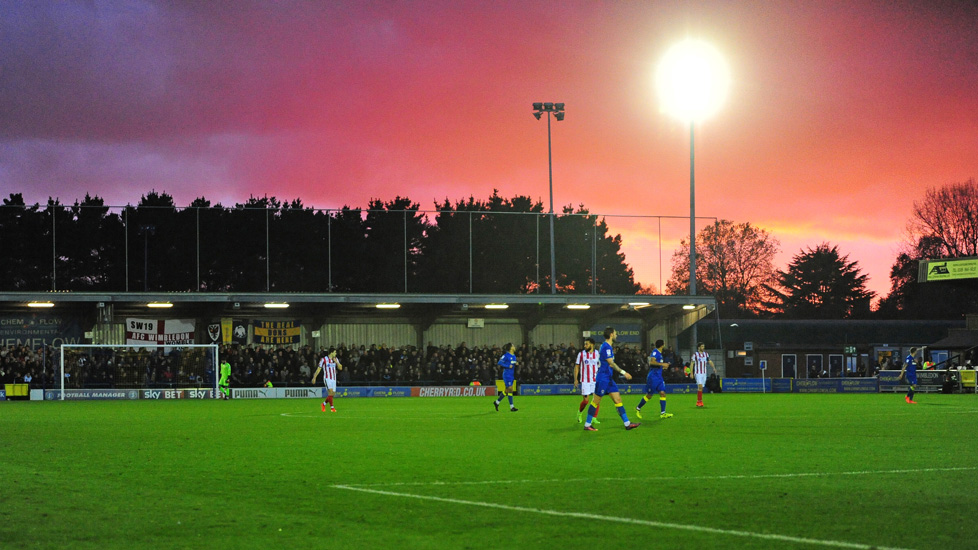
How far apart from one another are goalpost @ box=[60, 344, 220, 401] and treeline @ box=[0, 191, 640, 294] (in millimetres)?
6180

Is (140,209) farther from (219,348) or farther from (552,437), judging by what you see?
(552,437)

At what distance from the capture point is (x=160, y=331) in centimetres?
4503

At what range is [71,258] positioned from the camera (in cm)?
4844

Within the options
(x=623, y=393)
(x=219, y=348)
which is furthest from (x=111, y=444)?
(x=623, y=393)

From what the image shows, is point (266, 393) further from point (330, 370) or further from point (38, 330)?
point (330, 370)

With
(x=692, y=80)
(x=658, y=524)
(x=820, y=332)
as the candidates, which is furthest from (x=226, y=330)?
(x=820, y=332)

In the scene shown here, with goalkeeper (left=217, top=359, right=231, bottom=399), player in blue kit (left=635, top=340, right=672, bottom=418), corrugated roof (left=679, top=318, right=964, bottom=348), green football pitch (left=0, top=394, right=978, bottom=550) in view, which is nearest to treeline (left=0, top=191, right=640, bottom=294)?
goalkeeper (left=217, top=359, right=231, bottom=399)

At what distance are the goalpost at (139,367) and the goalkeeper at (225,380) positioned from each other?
153 cm

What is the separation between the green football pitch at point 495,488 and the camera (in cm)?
714

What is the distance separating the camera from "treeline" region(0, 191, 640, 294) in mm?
47812

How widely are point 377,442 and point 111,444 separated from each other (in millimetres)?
4445

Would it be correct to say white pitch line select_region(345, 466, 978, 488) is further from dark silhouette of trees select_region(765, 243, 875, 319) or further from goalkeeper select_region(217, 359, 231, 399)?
dark silhouette of trees select_region(765, 243, 875, 319)

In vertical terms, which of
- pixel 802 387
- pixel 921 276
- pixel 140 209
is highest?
pixel 140 209

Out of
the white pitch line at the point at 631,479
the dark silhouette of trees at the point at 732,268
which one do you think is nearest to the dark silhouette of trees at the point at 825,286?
the dark silhouette of trees at the point at 732,268
